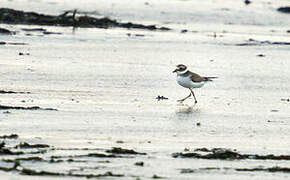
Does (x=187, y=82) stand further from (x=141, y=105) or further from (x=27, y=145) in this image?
(x=27, y=145)

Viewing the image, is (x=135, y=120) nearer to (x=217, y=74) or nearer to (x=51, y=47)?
(x=217, y=74)

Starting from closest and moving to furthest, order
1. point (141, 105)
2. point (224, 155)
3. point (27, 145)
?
point (27, 145) → point (224, 155) → point (141, 105)

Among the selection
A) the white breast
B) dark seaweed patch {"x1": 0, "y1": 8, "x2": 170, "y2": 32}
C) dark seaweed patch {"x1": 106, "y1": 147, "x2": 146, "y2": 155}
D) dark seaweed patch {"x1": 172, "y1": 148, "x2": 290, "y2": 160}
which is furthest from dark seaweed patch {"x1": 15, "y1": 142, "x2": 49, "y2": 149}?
dark seaweed patch {"x1": 0, "y1": 8, "x2": 170, "y2": 32}

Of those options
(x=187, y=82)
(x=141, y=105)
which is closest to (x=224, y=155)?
(x=141, y=105)

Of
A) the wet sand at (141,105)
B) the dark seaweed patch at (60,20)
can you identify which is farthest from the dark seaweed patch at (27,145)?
the dark seaweed patch at (60,20)

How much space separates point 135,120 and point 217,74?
17.5ft

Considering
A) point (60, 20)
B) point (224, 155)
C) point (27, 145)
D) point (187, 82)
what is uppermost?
point (60, 20)

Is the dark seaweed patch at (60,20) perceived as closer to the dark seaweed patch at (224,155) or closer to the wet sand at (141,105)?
the wet sand at (141,105)

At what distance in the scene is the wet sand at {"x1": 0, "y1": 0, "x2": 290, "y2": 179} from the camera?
299 inches

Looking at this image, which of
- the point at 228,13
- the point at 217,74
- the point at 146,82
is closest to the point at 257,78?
the point at 217,74

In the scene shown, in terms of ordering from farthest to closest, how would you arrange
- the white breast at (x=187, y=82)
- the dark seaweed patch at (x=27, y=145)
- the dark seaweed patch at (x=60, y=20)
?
1. the dark seaweed patch at (x=60, y=20)
2. the white breast at (x=187, y=82)
3. the dark seaweed patch at (x=27, y=145)

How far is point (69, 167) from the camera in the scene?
285 inches

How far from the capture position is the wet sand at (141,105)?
299 inches

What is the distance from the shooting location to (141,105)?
11430mm
